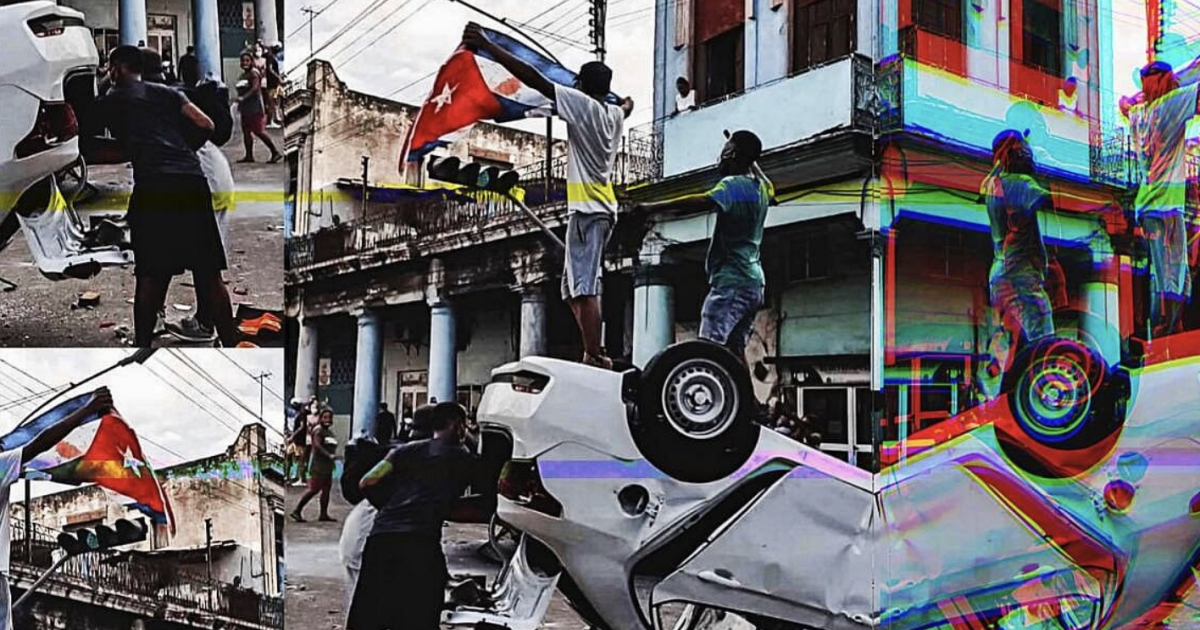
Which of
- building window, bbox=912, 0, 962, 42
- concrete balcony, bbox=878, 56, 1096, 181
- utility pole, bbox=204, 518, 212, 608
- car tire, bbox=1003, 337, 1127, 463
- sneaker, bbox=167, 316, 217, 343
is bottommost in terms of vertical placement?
utility pole, bbox=204, 518, 212, 608

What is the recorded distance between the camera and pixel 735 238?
12.5 feet

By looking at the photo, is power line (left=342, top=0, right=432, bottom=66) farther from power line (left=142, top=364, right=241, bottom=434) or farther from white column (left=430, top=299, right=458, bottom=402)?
power line (left=142, top=364, right=241, bottom=434)

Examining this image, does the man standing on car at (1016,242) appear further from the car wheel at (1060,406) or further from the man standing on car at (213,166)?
the man standing on car at (213,166)

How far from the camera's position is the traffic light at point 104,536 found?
153 inches

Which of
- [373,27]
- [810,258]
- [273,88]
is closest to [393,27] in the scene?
[373,27]

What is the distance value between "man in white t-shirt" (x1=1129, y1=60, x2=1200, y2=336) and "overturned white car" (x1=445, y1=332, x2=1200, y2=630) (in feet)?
2.36

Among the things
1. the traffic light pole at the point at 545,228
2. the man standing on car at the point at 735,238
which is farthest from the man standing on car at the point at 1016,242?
the traffic light pole at the point at 545,228

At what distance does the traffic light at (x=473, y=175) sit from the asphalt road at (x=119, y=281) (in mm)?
515

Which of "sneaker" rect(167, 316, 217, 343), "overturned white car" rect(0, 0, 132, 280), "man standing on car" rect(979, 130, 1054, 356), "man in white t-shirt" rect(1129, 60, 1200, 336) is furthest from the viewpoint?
"man in white t-shirt" rect(1129, 60, 1200, 336)

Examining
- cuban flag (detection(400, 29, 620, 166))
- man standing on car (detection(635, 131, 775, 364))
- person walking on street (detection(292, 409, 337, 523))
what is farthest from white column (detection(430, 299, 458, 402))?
man standing on car (detection(635, 131, 775, 364))

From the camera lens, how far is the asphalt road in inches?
149

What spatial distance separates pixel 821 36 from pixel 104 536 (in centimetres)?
284

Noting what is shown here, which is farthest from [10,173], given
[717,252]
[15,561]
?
[717,252]

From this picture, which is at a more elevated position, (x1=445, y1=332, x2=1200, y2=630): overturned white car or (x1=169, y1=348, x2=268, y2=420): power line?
(x1=169, y1=348, x2=268, y2=420): power line
